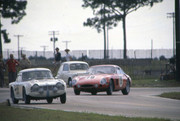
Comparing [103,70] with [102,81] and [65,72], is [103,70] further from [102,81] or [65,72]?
[65,72]

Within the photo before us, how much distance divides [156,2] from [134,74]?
17128 millimetres

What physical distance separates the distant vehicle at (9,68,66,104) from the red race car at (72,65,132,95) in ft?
11.7

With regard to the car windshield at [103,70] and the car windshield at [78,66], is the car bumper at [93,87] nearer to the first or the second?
the car windshield at [103,70]

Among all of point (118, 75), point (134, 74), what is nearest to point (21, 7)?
point (134, 74)

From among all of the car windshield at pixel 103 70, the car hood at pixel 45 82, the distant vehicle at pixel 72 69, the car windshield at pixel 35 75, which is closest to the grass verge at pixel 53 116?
the car hood at pixel 45 82

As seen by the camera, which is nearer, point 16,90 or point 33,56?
point 16,90

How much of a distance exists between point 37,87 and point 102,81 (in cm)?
480

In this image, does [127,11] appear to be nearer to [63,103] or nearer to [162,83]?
[162,83]

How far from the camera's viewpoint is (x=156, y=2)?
175 feet

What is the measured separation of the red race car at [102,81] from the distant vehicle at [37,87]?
356cm

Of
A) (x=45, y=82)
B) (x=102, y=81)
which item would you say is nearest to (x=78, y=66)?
(x=102, y=81)

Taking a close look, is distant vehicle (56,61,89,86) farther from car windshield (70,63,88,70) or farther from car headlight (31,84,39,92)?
car headlight (31,84,39,92)

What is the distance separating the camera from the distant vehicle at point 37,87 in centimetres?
1750

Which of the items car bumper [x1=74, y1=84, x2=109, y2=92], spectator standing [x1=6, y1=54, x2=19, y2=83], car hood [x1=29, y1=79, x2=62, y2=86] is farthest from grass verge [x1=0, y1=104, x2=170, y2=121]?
spectator standing [x1=6, y1=54, x2=19, y2=83]
